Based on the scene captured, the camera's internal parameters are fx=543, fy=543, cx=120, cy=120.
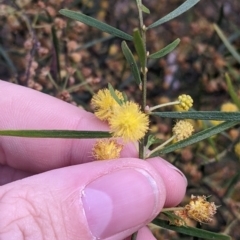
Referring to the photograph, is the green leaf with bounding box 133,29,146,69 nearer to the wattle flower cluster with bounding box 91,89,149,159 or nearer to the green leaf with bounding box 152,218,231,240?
the wattle flower cluster with bounding box 91,89,149,159

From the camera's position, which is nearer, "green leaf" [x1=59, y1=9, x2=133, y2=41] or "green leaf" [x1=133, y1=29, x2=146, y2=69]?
"green leaf" [x1=133, y1=29, x2=146, y2=69]

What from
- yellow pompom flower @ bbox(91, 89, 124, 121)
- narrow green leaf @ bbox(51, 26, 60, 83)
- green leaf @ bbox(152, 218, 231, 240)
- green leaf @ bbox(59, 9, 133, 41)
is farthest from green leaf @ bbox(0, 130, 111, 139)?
narrow green leaf @ bbox(51, 26, 60, 83)

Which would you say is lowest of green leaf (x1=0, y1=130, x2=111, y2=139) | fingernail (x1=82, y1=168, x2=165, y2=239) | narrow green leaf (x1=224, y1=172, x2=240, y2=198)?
narrow green leaf (x1=224, y1=172, x2=240, y2=198)

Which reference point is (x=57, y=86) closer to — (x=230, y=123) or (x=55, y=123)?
(x=55, y=123)

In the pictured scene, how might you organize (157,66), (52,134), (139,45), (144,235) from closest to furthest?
(139,45)
(52,134)
(144,235)
(157,66)

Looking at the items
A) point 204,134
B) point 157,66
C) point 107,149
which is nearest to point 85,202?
point 107,149

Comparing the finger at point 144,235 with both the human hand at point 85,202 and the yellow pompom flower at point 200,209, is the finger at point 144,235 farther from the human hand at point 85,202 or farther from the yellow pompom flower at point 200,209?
the yellow pompom flower at point 200,209

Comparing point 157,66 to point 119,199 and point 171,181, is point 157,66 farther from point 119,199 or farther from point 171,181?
point 119,199

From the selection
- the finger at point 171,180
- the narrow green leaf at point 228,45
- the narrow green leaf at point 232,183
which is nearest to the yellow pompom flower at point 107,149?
the finger at point 171,180
